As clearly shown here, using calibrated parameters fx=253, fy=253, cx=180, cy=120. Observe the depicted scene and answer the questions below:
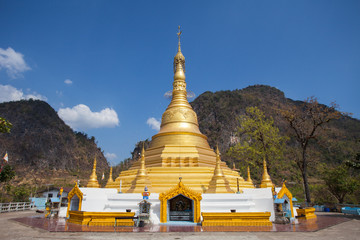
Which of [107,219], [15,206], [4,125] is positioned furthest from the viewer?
[15,206]

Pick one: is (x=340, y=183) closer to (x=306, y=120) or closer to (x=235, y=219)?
(x=306, y=120)

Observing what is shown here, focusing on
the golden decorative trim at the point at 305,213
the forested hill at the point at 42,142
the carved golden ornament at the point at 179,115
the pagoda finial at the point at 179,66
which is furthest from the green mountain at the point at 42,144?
the golden decorative trim at the point at 305,213

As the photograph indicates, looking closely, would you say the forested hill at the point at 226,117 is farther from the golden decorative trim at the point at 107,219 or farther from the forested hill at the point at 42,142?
the golden decorative trim at the point at 107,219

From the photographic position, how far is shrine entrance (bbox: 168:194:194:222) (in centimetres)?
1448

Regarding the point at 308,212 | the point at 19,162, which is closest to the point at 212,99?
the point at 19,162

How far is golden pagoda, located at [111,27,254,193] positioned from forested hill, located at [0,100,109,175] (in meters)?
67.0

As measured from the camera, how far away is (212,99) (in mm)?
122188

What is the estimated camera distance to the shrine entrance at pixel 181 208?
14.5 m

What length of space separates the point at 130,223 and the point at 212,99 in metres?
112

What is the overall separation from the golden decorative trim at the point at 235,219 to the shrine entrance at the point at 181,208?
5.35 feet

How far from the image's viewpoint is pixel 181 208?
14961mm

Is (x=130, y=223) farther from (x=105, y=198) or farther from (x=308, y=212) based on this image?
(x=308, y=212)

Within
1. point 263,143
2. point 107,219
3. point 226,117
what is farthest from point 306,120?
point 226,117

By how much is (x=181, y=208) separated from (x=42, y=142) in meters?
85.9
